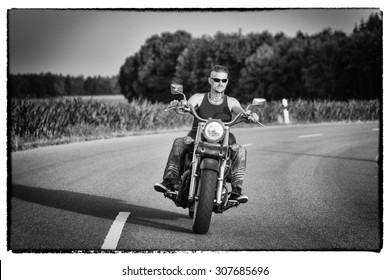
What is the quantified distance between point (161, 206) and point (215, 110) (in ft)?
7.39

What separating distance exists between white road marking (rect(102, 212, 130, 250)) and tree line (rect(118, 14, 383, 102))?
1816 mm

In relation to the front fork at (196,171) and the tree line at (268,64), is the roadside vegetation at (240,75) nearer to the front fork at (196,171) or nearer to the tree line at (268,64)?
the tree line at (268,64)

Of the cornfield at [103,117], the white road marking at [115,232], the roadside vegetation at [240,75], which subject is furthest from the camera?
the cornfield at [103,117]

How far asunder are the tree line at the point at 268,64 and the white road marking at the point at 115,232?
1.82 meters

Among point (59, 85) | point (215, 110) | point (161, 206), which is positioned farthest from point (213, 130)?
point (59, 85)

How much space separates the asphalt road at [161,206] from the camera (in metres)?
6.98

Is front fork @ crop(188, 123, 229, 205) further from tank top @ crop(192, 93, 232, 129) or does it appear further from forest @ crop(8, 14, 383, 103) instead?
forest @ crop(8, 14, 383, 103)

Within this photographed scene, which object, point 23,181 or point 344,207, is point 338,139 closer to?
point 344,207

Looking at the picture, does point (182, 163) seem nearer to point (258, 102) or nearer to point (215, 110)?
point (215, 110)

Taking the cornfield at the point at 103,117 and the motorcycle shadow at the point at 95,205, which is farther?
the cornfield at the point at 103,117

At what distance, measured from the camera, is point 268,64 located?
34.8 ft

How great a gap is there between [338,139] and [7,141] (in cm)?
1303

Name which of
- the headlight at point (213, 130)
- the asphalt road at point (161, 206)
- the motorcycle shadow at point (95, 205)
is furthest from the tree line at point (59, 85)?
the headlight at point (213, 130)

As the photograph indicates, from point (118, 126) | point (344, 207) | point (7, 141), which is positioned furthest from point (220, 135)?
point (118, 126)
